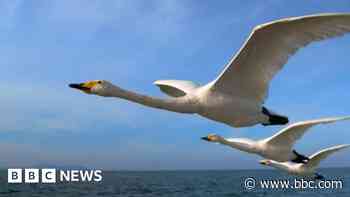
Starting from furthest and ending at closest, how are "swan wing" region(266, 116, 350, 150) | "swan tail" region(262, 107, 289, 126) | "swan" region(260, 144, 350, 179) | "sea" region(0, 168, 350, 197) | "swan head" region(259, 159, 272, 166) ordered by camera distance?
"sea" region(0, 168, 350, 197) < "swan head" region(259, 159, 272, 166) < "swan" region(260, 144, 350, 179) < "swan wing" region(266, 116, 350, 150) < "swan tail" region(262, 107, 289, 126)

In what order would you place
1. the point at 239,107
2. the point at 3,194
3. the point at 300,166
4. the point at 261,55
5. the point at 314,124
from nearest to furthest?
the point at 261,55, the point at 239,107, the point at 314,124, the point at 300,166, the point at 3,194

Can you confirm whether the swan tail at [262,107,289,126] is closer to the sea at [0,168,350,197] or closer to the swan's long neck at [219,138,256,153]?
the swan's long neck at [219,138,256,153]

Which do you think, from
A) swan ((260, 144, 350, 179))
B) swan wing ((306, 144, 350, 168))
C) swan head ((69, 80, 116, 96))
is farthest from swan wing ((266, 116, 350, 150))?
swan head ((69, 80, 116, 96))

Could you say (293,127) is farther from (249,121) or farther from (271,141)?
(249,121)

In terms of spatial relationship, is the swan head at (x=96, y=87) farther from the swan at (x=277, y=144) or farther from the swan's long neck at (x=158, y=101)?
the swan at (x=277, y=144)

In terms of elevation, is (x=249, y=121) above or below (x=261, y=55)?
below

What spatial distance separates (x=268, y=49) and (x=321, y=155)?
1614cm

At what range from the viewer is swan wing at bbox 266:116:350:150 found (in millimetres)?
21697

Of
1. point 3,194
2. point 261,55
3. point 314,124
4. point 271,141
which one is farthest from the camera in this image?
point 3,194

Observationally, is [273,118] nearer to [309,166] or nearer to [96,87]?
[96,87]

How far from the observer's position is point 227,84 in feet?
46.8

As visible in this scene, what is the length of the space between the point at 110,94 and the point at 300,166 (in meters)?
18.1

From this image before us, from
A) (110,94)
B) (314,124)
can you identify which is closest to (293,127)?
(314,124)

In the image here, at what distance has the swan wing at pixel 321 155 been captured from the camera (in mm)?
26411
